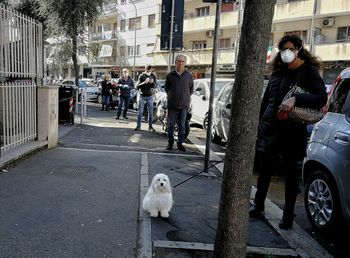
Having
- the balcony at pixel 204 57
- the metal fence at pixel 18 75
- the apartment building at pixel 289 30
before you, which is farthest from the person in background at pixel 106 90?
the balcony at pixel 204 57

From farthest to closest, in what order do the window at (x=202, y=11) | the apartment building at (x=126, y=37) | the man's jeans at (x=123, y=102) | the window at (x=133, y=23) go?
the window at (x=133, y=23), the apartment building at (x=126, y=37), the window at (x=202, y=11), the man's jeans at (x=123, y=102)

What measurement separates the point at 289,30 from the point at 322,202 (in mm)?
29439

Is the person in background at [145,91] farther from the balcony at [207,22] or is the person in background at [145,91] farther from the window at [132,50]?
the window at [132,50]

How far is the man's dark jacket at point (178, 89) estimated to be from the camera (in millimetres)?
8695

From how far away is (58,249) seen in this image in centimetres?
358

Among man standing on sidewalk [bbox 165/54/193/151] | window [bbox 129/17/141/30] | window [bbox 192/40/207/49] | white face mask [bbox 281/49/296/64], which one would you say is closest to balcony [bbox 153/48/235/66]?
window [bbox 192/40/207/49]

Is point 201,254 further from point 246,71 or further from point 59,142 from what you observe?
point 59,142

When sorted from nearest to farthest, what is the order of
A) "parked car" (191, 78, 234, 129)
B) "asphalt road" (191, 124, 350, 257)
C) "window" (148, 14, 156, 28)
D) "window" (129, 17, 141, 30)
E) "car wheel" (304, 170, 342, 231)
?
"asphalt road" (191, 124, 350, 257), "car wheel" (304, 170, 342, 231), "parked car" (191, 78, 234, 129), "window" (148, 14, 156, 28), "window" (129, 17, 141, 30)

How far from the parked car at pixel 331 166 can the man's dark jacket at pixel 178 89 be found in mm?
4092

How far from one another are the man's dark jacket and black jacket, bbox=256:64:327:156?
13.4ft

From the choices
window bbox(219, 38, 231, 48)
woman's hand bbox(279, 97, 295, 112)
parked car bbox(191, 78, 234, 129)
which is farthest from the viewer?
window bbox(219, 38, 231, 48)

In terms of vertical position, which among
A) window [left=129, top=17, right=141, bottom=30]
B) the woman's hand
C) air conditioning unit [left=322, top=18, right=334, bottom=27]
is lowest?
the woman's hand

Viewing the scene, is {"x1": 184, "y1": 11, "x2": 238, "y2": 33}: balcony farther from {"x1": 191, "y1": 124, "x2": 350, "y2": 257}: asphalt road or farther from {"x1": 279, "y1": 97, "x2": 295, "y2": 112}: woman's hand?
{"x1": 279, "y1": 97, "x2": 295, "y2": 112}: woman's hand

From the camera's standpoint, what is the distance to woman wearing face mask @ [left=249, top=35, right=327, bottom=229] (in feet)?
14.0
